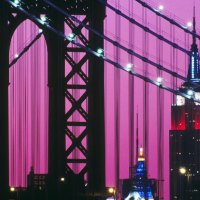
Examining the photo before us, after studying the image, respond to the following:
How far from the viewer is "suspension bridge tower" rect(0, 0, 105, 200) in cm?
3281

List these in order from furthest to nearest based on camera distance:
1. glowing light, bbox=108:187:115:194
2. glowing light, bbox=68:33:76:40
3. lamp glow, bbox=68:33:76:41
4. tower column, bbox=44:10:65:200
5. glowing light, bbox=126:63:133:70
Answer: tower column, bbox=44:10:65:200 → glowing light, bbox=108:187:115:194 → glowing light, bbox=68:33:76:40 → lamp glow, bbox=68:33:76:41 → glowing light, bbox=126:63:133:70

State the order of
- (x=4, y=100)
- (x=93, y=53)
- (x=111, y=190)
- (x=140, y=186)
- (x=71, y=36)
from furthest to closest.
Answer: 1. (x=140, y=186)
2. (x=111, y=190)
3. (x=71, y=36)
4. (x=93, y=53)
5. (x=4, y=100)

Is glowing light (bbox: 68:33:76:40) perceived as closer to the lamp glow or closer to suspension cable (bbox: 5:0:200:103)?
the lamp glow

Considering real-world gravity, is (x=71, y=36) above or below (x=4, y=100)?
above

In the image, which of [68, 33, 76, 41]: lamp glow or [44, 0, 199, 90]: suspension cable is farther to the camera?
[68, 33, 76, 41]: lamp glow

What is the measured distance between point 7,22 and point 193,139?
10236 cm

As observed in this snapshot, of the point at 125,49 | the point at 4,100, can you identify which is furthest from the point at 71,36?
the point at 4,100

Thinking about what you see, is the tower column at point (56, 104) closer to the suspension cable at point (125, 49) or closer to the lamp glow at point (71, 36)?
the lamp glow at point (71, 36)

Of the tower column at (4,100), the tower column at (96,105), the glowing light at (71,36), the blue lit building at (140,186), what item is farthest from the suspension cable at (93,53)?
the blue lit building at (140,186)

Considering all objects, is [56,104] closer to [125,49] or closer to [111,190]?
[111,190]

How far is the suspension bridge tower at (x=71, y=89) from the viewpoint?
3281cm

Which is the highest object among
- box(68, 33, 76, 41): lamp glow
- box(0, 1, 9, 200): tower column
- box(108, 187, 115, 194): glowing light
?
box(68, 33, 76, 41): lamp glow

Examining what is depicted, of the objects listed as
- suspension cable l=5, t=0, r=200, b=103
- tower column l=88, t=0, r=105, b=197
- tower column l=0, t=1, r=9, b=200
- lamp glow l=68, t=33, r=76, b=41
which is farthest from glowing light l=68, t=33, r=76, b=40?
tower column l=0, t=1, r=9, b=200

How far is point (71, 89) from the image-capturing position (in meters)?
34.4
